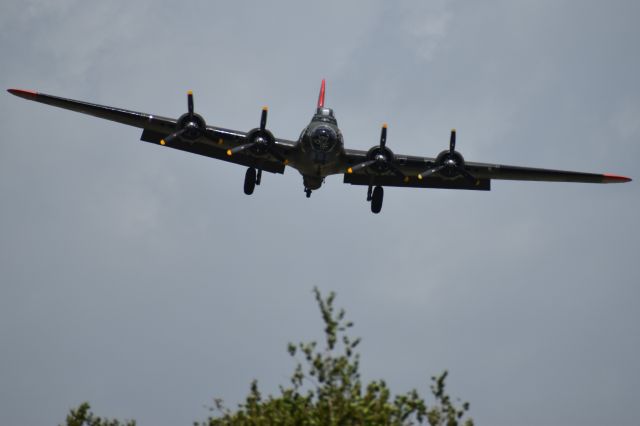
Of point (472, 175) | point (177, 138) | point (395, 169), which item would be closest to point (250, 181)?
point (177, 138)

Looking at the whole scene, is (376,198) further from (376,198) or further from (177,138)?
(177,138)

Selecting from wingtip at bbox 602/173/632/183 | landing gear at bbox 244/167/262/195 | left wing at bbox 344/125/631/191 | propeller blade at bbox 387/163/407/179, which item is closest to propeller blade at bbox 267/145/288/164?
landing gear at bbox 244/167/262/195

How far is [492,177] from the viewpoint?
45.1 meters

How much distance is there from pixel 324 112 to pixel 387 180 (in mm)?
6045

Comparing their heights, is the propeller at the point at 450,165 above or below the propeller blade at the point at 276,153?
above

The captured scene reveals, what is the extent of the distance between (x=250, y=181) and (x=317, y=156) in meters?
4.78

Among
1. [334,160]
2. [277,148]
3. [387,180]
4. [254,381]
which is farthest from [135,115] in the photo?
→ [254,381]

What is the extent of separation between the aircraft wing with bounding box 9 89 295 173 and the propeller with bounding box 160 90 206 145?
10.4 inches

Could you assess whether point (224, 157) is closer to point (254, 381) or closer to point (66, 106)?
point (66, 106)

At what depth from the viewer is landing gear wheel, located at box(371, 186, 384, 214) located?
1756 inches

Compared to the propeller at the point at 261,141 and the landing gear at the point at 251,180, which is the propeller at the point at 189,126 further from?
the landing gear at the point at 251,180

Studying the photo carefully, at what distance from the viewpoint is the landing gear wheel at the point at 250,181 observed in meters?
43.2

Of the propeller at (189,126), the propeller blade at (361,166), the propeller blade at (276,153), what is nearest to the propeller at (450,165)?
the propeller blade at (361,166)

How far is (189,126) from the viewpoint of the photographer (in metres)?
40.7
